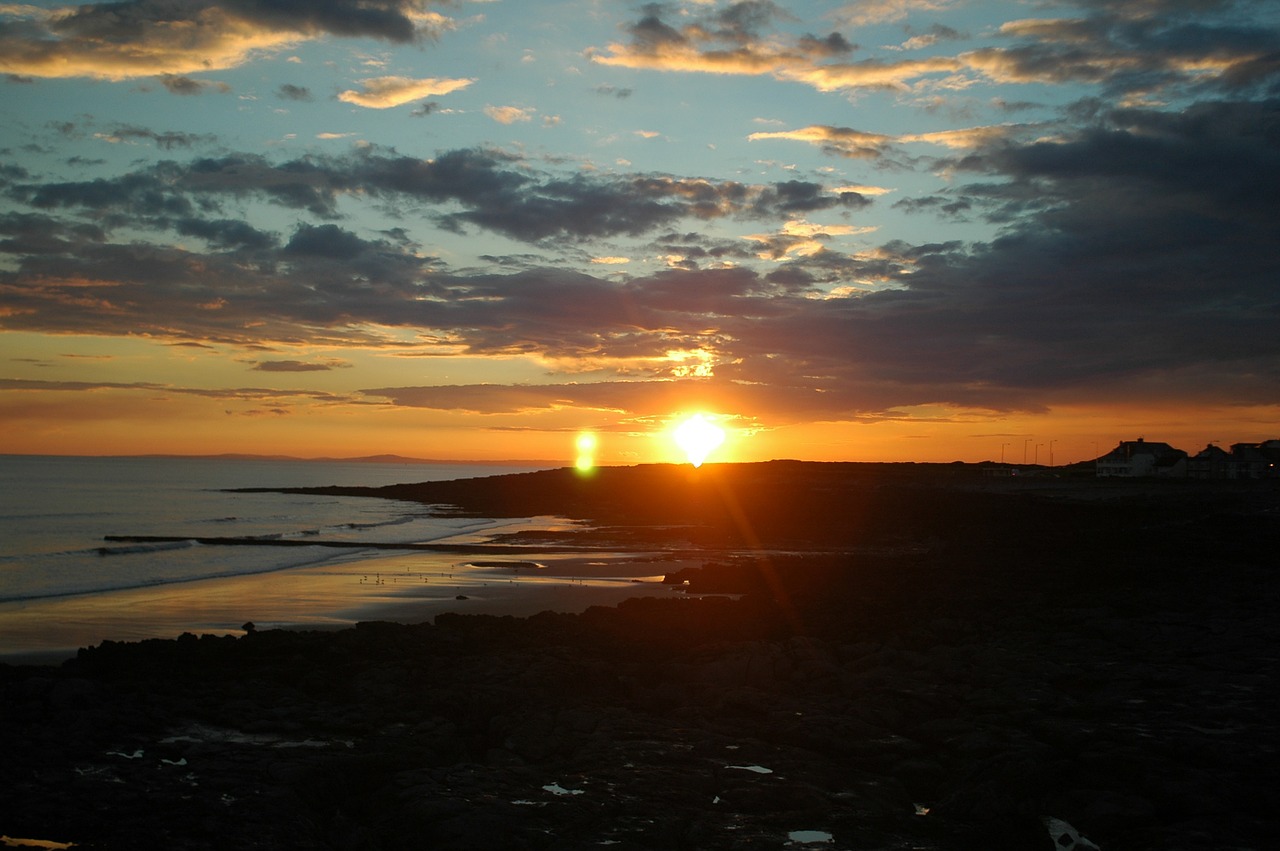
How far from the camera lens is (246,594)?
28.0 m

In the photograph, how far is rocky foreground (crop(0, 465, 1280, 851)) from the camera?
895 cm

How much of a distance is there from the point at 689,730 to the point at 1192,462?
13161cm

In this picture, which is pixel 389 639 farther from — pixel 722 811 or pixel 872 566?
pixel 872 566

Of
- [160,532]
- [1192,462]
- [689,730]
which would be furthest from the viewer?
[1192,462]

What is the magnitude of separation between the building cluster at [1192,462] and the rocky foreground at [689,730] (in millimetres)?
111284

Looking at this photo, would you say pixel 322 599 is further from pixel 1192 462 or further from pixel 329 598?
pixel 1192 462

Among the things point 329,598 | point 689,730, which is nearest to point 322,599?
point 329,598

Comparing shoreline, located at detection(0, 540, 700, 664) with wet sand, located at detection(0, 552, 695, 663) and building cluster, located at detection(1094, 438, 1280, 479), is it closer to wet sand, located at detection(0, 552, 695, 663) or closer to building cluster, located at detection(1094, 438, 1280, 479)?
wet sand, located at detection(0, 552, 695, 663)

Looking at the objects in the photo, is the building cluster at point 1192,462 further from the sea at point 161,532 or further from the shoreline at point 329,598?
the shoreline at point 329,598

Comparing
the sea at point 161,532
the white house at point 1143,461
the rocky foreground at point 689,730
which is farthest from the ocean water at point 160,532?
the white house at point 1143,461

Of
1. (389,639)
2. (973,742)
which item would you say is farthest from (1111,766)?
(389,639)

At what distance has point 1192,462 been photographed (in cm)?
12175

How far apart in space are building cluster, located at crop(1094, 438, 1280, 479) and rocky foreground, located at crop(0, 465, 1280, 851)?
11128 centimetres

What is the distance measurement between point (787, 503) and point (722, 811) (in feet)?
216
